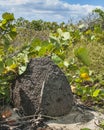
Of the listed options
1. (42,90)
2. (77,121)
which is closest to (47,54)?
(42,90)

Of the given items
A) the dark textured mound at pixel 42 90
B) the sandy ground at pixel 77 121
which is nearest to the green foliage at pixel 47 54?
the dark textured mound at pixel 42 90

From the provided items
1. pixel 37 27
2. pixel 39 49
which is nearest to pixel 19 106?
pixel 39 49

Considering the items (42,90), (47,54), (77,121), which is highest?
(47,54)

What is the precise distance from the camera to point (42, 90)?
434 cm

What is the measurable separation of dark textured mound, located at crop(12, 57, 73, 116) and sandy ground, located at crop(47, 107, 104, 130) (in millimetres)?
90

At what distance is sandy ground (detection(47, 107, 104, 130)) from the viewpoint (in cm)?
422

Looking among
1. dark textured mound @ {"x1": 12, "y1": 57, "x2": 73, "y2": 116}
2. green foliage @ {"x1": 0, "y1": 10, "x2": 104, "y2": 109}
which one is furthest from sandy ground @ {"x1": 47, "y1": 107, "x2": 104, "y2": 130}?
green foliage @ {"x1": 0, "y1": 10, "x2": 104, "y2": 109}

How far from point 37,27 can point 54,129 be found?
450 inches

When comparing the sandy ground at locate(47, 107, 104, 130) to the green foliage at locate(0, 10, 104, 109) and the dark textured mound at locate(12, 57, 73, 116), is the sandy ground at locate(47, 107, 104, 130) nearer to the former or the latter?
the dark textured mound at locate(12, 57, 73, 116)

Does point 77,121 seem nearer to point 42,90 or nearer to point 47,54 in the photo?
point 42,90

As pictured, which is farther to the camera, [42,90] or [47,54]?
[47,54]

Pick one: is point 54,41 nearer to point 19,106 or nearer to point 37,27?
point 19,106

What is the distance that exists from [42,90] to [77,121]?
47cm

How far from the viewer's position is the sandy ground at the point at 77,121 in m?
4.22
